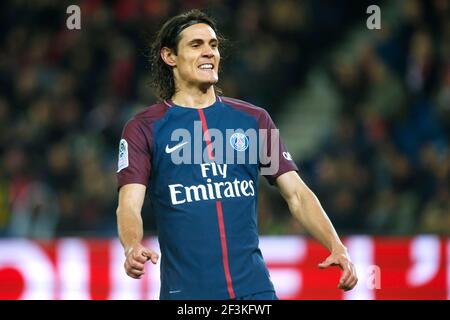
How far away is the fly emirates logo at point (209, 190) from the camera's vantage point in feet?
15.0

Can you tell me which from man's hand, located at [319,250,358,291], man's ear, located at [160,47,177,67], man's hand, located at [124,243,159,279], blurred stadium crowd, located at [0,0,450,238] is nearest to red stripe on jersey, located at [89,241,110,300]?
blurred stadium crowd, located at [0,0,450,238]

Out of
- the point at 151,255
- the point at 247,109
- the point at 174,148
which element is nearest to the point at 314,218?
the point at 247,109

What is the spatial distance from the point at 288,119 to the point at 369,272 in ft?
13.0

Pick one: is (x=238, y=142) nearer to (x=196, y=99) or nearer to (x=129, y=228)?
(x=196, y=99)

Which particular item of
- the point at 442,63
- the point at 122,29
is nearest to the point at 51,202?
the point at 122,29

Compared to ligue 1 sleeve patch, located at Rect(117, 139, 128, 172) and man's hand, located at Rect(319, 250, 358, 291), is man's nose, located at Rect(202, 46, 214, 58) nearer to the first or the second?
ligue 1 sleeve patch, located at Rect(117, 139, 128, 172)

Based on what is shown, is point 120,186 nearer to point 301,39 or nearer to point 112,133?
Answer: point 112,133

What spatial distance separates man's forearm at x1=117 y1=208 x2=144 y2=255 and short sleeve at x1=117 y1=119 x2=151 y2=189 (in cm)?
17

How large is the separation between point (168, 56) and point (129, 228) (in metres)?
0.96

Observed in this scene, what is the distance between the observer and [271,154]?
4746mm

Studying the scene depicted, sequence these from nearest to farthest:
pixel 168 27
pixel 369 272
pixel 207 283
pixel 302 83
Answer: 1. pixel 207 283
2. pixel 168 27
3. pixel 369 272
4. pixel 302 83

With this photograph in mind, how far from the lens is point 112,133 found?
1105 centimetres

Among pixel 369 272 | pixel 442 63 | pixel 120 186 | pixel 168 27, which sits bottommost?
pixel 369 272

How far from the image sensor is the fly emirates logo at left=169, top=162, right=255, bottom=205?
15.0 feet
